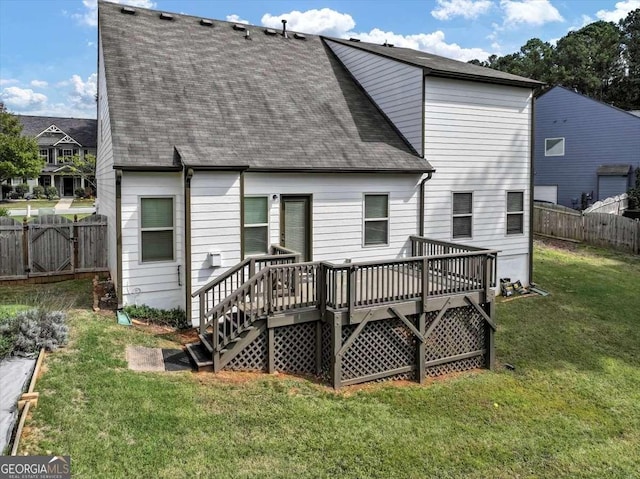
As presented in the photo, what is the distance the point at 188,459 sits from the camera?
4883 millimetres

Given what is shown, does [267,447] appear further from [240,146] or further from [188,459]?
[240,146]

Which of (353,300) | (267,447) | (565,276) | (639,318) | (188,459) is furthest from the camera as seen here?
(565,276)

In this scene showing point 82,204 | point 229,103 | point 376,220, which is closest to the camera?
point 229,103

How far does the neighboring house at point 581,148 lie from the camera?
2456 cm

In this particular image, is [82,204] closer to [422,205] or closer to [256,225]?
[256,225]

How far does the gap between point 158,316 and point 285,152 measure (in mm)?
4270

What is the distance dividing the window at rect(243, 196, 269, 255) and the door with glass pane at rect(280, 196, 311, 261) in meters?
0.38

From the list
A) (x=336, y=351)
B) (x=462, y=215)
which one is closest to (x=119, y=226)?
(x=336, y=351)

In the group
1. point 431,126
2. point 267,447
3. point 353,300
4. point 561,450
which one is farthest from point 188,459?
point 431,126

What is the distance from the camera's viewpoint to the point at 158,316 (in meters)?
9.04

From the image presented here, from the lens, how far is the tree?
35.9 m

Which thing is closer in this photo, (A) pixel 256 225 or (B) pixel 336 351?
(B) pixel 336 351

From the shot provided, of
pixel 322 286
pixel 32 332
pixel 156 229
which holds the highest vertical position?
pixel 156 229

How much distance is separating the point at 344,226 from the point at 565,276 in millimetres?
8388
